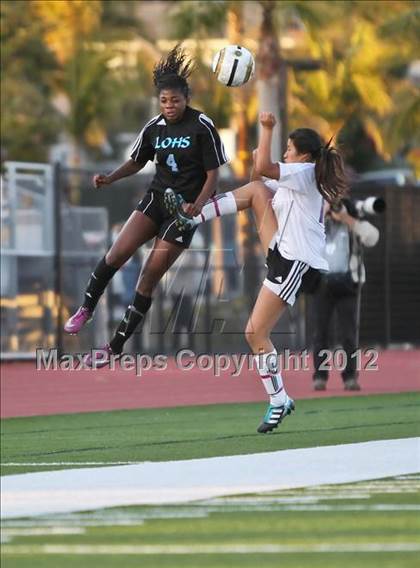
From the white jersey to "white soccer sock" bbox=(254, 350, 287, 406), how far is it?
0.82 metres

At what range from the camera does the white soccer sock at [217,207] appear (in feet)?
43.1

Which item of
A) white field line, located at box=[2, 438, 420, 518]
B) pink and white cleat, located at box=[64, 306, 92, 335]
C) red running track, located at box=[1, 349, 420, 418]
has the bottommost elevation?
red running track, located at box=[1, 349, 420, 418]

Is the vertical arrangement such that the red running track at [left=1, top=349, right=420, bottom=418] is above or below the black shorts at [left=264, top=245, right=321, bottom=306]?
below

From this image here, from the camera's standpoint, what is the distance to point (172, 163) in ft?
43.4

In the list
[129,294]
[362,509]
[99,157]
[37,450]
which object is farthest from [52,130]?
[362,509]

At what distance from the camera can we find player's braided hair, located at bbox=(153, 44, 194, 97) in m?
13.0

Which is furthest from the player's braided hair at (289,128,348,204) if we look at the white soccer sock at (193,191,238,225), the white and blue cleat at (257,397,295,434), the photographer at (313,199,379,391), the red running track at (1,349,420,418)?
the red running track at (1,349,420,418)

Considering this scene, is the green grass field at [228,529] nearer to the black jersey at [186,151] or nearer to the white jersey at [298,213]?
the white jersey at [298,213]

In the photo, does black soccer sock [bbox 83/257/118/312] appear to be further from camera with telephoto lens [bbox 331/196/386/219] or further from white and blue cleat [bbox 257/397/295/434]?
camera with telephoto lens [bbox 331/196/386/219]

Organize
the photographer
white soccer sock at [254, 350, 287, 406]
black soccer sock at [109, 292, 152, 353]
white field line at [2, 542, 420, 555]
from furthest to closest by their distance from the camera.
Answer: the photographer → black soccer sock at [109, 292, 152, 353] → white soccer sock at [254, 350, 287, 406] → white field line at [2, 542, 420, 555]

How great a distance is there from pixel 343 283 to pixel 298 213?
7208 mm

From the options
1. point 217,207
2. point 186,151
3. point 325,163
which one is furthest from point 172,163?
point 325,163

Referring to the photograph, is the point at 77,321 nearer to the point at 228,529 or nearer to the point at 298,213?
the point at 298,213

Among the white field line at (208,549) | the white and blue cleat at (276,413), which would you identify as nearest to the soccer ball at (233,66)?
the white and blue cleat at (276,413)
